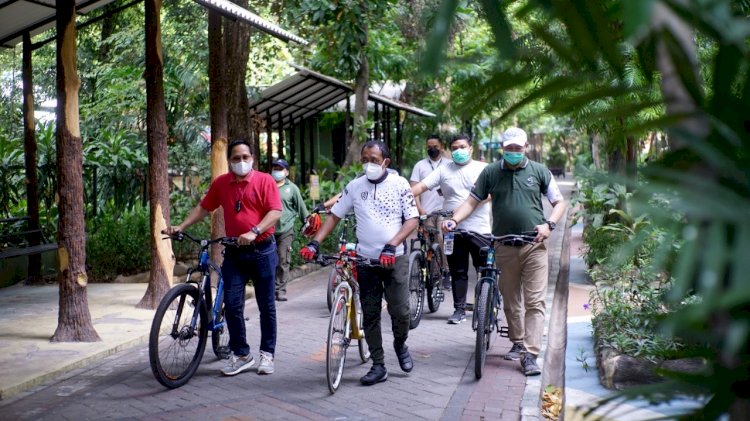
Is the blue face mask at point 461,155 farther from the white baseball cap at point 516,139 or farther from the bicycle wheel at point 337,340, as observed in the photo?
the bicycle wheel at point 337,340

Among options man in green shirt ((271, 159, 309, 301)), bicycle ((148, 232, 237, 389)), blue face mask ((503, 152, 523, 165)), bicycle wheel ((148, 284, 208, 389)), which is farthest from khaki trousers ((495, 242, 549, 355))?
man in green shirt ((271, 159, 309, 301))

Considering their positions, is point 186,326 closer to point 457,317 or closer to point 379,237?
point 379,237

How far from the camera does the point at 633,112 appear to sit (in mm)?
Answer: 1229

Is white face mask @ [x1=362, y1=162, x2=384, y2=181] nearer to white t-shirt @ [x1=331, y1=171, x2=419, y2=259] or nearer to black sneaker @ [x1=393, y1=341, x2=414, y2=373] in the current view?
white t-shirt @ [x1=331, y1=171, x2=419, y2=259]

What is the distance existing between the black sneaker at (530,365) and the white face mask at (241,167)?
110 inches

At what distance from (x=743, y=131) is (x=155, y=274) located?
35.2 ft

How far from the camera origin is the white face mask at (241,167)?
7816mm

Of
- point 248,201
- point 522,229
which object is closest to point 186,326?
point 248,201

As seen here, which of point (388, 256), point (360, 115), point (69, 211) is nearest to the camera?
point (388, 256)

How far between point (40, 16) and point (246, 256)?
22.6ft

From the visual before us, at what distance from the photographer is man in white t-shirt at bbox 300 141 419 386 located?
7.41 metres

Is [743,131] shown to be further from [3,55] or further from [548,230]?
[3,55]

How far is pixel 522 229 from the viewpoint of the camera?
7.96 metres

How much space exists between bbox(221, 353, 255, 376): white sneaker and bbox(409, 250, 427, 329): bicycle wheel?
7.86ft
